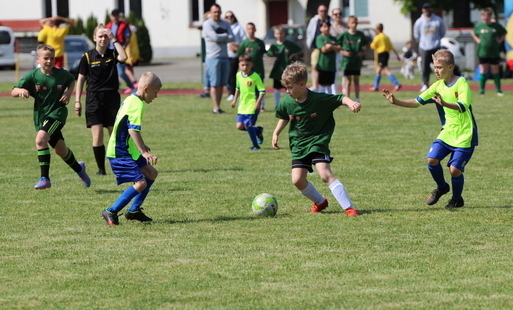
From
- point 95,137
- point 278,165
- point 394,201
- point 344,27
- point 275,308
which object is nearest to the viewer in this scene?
point 275,308

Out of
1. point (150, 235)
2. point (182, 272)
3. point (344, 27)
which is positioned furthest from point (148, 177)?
point (344, 27)

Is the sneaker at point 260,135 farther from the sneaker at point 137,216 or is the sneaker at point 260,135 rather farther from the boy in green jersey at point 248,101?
the sneaker at point 137,216

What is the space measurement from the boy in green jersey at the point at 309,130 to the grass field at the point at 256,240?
34cm

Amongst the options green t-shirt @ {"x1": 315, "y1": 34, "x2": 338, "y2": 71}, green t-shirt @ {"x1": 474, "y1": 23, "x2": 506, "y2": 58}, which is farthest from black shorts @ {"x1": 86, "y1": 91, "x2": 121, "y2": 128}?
green t-shirt @ {"x1": 474, "y1": 23, "x2": 506, "y2": 58}

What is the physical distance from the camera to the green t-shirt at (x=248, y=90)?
1520 cm

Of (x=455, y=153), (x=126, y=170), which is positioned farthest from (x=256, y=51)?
(x=126, y=170)

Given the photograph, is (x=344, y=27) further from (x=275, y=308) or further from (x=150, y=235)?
(x=275, y=308)

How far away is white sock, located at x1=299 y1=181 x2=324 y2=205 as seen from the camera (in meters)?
9.45

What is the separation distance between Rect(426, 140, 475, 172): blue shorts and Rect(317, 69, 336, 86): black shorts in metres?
11.3

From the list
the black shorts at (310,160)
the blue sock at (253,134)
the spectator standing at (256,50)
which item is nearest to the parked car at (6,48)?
the spectator standing at (256,50)

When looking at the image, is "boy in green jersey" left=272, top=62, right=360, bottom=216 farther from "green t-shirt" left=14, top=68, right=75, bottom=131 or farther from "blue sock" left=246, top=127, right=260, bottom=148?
"blue sock" left=246, top=127, right=260, bottom=148

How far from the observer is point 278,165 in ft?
43.4

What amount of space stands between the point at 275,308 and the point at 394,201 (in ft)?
14.5

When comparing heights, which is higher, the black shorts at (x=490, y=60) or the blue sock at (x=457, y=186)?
the blue sock at (x=457, y=186)
